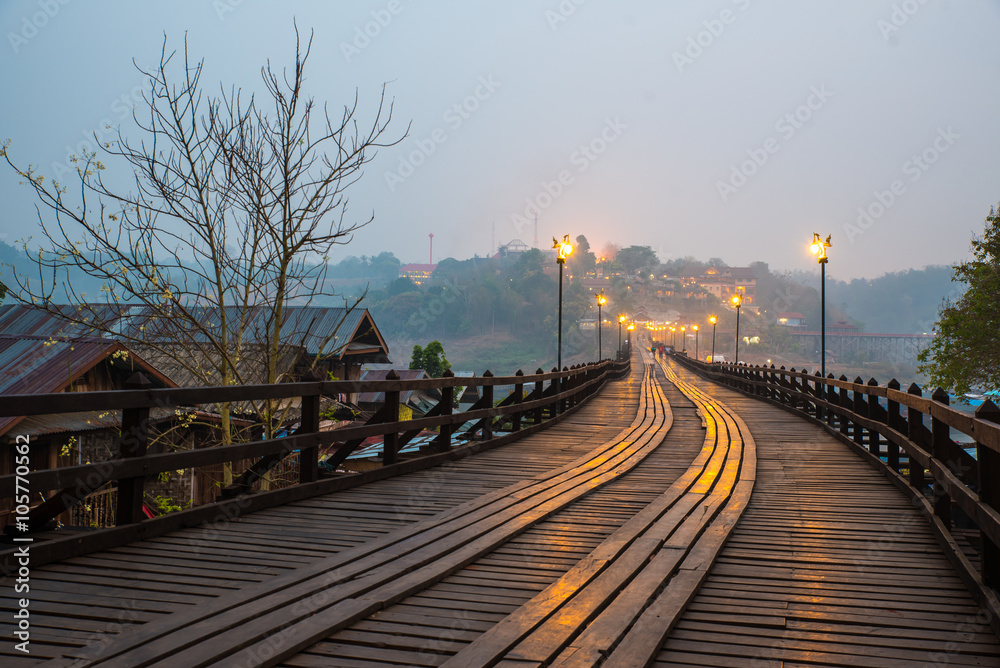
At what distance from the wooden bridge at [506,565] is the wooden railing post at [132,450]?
2cm

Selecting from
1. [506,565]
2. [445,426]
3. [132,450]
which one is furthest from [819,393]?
[132,450]

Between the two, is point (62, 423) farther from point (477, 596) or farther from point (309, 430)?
point (477, 596)

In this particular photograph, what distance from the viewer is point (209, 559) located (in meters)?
4.45

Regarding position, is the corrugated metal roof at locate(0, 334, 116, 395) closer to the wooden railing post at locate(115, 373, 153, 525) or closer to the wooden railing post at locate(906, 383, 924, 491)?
the wooden railing post at locate(115, 373, 153, 525)

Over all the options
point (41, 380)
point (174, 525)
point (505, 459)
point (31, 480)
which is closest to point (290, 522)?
point (174, 525)

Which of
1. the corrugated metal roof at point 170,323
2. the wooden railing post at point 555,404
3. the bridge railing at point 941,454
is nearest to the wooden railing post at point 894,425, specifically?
the bridge railing at point 941,454

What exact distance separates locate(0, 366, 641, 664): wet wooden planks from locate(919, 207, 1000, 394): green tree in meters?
32.9

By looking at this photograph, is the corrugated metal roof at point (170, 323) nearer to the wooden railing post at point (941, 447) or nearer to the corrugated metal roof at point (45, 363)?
the corrugated metal roof at point (45, 363)

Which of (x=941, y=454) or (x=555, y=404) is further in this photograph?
(x=555, y=404)

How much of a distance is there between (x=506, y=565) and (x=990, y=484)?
2.69 meters

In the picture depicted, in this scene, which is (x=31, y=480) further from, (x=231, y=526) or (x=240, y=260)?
(x=240, y=260)

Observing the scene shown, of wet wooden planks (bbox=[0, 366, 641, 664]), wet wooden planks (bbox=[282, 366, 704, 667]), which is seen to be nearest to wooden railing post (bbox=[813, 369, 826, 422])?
wet wooden planks (bbox=[0, 366, 641, 664])

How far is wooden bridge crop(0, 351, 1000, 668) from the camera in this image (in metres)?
3.16

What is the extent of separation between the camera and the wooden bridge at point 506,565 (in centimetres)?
316
